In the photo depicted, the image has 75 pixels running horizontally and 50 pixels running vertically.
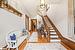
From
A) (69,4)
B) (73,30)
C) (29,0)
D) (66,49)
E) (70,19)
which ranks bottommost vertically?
(66,49)

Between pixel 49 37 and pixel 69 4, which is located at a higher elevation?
pixel 69 4

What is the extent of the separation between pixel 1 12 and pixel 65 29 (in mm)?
5391

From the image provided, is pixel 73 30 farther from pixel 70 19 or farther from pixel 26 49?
pixel 26 49

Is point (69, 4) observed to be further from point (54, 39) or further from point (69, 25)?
point (54, 39)

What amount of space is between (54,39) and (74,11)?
92.9 inches

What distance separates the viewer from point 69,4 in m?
8.30

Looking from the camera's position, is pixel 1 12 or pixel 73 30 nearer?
pixel 1 12

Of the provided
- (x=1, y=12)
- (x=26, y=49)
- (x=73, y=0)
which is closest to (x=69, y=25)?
(x=73, y=0)

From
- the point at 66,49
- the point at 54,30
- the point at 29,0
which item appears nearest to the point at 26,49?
the point at 66,49

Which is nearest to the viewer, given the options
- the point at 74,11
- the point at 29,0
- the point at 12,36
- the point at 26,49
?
the point at 12,36

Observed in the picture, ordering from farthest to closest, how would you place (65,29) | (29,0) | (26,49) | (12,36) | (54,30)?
(29,0) → (54,30) → (65,29) → (26,49) → (12,36)

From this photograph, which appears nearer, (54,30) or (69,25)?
(69,25)

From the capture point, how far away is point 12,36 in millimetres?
3113

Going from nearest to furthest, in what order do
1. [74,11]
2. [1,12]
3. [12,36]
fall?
[12,36] → [1,12] → [74,11]
